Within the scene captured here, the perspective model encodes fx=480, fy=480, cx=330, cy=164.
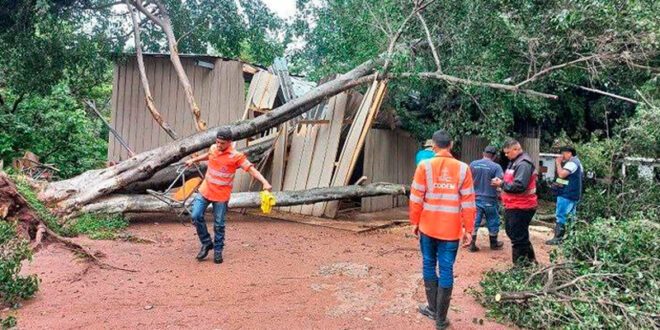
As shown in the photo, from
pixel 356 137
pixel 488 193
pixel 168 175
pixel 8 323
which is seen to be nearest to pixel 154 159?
pixel 168 175

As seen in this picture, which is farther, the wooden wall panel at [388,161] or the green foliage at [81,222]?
the wooden wall panel at [388,161]

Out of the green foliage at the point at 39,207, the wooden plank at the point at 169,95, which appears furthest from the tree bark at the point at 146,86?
the green foliage at the point at 39,207

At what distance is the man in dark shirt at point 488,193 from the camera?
7.00 meters

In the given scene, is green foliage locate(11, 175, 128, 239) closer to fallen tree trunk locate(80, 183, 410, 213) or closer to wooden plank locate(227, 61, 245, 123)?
fallen tree trunk locate(80, 183, 410, 213)

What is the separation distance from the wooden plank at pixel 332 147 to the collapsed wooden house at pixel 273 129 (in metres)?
0.02

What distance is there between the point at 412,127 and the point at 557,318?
6.63 m

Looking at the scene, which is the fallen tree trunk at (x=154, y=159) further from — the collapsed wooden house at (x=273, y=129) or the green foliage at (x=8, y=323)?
the green foliage at (x=8, y=323)

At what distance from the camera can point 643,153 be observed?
8.44m

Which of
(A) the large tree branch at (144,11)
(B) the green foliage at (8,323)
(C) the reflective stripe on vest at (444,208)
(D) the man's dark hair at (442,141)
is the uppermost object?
(A) the large tree branch at (144,11)

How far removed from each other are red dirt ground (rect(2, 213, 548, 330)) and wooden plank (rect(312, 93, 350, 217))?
68.4 inches

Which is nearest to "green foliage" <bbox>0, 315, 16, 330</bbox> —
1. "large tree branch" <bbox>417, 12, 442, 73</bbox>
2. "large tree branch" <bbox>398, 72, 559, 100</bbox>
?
"large tree branch" <bbox>398, 72, 559, 100</bbox>

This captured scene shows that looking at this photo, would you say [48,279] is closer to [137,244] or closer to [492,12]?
[137,244]

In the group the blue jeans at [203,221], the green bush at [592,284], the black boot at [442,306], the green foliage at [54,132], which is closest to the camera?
the green bush at [592,284]

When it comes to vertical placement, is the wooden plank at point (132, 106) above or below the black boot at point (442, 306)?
above
